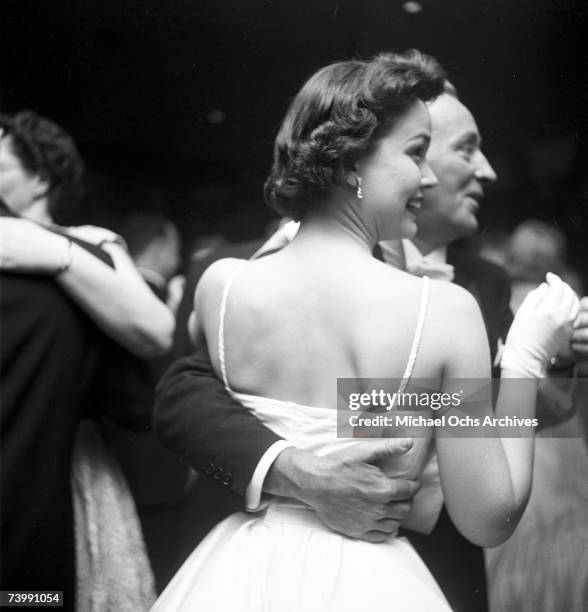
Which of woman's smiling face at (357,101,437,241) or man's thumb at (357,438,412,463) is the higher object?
woman's smiling face at (357,101,437,241)

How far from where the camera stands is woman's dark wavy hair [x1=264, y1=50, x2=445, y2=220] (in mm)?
1273

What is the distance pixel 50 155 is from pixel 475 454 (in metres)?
1.18

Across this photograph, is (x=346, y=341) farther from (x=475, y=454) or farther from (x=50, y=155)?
(x=50, y=155)

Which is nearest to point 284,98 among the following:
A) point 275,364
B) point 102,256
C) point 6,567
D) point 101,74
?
point 101,74

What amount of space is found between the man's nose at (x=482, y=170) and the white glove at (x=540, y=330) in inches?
17.9

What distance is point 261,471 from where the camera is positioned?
129cm

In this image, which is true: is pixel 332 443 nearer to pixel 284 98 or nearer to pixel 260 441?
pixel 260 441

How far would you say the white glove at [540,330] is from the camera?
1.34m

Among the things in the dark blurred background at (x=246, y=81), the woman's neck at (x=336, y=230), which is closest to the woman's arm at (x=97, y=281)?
the dark blurred background at (x=246, y=81)

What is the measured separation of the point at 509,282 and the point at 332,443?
713 mm

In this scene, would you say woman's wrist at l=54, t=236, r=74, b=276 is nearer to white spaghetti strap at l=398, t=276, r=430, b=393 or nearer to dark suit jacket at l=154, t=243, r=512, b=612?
dark suit jacket at l=154, t=243, r=512, b=612

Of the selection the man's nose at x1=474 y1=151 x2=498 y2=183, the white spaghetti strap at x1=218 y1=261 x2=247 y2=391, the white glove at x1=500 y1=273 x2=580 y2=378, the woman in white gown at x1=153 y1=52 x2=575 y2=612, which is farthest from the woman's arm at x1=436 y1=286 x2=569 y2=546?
the man's nose at x1=474 y1=151 x2=498 y2=183

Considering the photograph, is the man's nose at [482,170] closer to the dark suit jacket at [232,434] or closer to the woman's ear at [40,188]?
the dark suit jacket at [232,434]

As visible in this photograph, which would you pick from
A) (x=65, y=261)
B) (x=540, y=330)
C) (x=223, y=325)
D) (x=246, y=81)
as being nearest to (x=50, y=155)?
(x=65, y=261)
